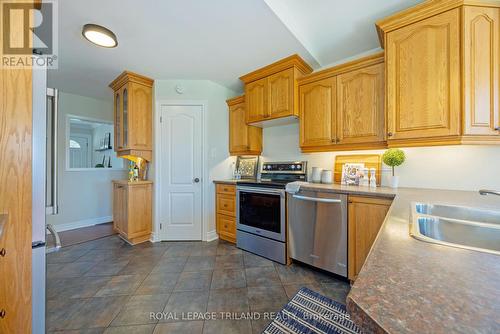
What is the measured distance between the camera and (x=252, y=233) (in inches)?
99.0

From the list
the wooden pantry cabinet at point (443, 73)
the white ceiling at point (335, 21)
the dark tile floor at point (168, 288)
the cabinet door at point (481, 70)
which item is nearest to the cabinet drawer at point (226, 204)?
the dark tile floor at point (168, 288)

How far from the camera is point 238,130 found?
3.12 metres

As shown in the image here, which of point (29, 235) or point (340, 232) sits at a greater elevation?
point (29, 235)

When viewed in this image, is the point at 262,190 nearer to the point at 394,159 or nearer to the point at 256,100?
the point at 256,100

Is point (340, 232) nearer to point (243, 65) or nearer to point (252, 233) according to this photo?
point (252, 233)

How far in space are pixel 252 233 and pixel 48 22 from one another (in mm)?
2923

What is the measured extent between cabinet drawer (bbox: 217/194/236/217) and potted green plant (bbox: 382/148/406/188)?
1874 mm

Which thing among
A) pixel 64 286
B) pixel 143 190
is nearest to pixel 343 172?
pixel 143 190

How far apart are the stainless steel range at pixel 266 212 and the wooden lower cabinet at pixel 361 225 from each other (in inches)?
27.1

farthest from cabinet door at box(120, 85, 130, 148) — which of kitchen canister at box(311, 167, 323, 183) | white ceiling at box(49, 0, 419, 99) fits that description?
kitchen canister at box(311, 167, 323, 183)

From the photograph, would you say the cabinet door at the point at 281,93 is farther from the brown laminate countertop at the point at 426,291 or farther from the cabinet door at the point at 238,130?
the brown laminate countertop at the point at 426,291

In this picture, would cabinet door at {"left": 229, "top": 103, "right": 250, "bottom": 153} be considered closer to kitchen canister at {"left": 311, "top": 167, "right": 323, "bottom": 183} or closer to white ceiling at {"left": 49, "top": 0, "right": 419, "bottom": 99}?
white ceiling at {"left": 49, "top": 0, "right": 419, "bottom": 99}

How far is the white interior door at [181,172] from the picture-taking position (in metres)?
2.92

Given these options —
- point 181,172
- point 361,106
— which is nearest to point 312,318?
point 361,106
